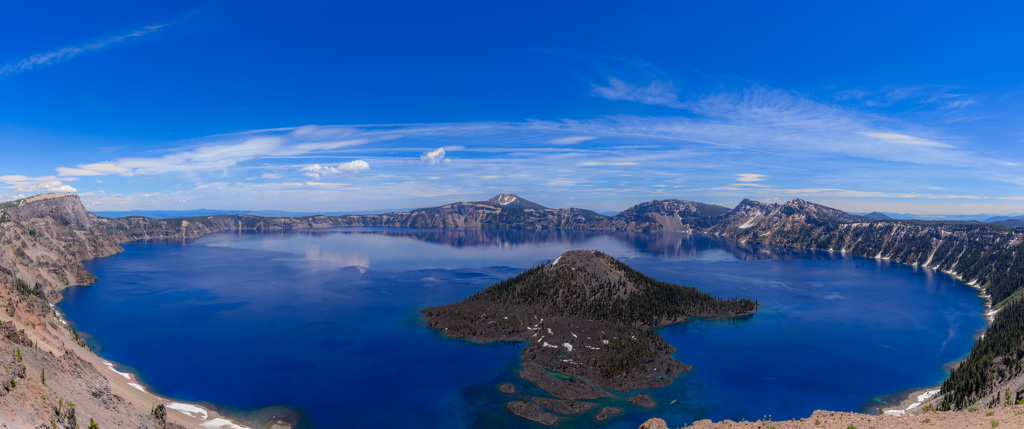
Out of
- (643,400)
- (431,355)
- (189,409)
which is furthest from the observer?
(431,355)

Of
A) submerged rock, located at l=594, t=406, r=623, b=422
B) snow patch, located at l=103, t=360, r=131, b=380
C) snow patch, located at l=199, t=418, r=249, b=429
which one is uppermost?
snow patch, located at l=103, t=360, r=131, b=380

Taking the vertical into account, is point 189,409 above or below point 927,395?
above

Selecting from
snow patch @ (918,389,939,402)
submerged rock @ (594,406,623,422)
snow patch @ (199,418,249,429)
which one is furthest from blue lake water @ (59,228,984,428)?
snow patch @ (199,418,249,429)

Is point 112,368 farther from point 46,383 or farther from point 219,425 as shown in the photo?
point 46,383

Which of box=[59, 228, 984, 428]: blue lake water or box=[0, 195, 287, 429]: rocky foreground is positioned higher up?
box=[0, 195, 287, 429]: rocky foreground

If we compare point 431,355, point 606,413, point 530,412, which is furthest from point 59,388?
point 606,413

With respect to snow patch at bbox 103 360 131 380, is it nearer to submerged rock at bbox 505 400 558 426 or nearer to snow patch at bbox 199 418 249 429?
snow patch at bbox 199 418 249 429

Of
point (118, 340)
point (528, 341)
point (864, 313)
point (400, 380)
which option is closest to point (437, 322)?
point (528, 341)

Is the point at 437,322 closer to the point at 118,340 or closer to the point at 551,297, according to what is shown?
the point at 551,297

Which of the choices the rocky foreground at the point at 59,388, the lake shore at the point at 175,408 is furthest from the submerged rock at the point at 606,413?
the rocky foreground at the point at 59,388
